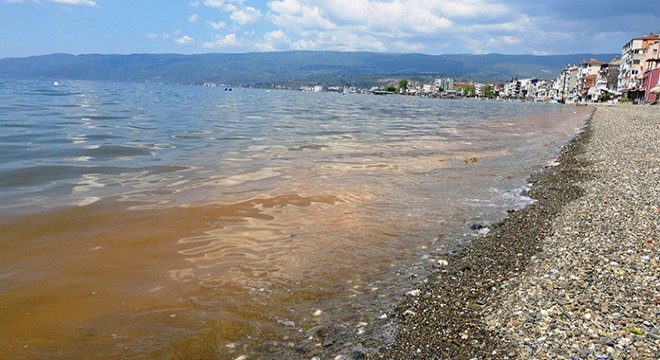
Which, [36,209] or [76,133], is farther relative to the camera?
[76,133]

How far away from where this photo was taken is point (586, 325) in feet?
15.9

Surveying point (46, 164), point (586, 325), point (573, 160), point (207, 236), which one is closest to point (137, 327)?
point (207, 236)

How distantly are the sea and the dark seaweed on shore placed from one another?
0.34m

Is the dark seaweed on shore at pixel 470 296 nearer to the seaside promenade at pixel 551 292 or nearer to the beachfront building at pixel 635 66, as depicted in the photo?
the seaside promenade at pixel 551 292

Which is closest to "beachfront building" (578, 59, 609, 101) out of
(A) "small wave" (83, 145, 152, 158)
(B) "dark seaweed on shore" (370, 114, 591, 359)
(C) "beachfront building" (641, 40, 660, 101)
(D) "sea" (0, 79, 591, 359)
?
(C) "beachfront building" (641, 40, 660, 101)

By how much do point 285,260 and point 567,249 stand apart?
4.78 meters

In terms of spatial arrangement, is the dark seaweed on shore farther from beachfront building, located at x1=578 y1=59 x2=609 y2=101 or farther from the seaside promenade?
beachfront building, located at x1=578 y1=59 x2=609 y2=101

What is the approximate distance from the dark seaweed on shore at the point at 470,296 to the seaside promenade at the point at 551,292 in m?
0.01

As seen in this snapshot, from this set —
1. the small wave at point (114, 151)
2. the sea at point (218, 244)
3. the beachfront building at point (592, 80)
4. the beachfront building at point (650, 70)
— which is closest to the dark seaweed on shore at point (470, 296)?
the sea at point (218, 244)

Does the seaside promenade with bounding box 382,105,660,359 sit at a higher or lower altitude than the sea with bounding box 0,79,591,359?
higher

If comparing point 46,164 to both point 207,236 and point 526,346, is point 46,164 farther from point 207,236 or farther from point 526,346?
point 526,346

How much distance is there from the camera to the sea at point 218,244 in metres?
5.64

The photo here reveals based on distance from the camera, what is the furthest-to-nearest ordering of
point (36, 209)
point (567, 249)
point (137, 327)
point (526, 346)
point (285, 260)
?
point (36, 209), point (285, 260), point (567, 249), point (137, 327), point (526, 346)

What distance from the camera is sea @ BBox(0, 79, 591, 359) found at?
564cm
